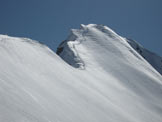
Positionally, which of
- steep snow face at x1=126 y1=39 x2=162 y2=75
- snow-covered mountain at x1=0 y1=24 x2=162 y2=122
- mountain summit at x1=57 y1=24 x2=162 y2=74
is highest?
steep snow face at x1=126 y1=39 x2=162 y2=75

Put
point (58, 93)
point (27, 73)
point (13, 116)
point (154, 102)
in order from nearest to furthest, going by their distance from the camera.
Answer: point (13, 116), point (58, 93), point (27, 73), point (154, 102)

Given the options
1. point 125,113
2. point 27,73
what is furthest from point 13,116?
point 125,113

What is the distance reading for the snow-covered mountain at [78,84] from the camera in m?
5.88

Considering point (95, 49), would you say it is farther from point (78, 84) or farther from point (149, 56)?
point (149, 56)

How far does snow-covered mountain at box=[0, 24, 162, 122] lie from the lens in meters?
5.88

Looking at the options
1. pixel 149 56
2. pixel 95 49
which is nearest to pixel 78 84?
pixel 95 49

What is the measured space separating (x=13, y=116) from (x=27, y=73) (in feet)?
13.7

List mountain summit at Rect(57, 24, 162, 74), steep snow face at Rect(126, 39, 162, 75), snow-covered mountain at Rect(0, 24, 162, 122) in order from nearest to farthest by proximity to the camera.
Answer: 1. snow-covered mountain at Rect(0, 24, 162, 122)
2. mountain summit at Rect(57, 24, 162, 74)
3. steep snow face at Rect(126, 39, 162, 75)

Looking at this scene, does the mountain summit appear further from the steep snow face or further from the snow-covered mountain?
the steep snow face

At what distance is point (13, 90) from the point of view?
5992mm

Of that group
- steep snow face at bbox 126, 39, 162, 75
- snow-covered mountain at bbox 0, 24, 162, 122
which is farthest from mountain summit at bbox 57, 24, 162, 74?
steep snow face at bbox 126, 39, 162, 75

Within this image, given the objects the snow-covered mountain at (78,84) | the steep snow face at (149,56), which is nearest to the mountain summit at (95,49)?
the snow-covered mountain at (78,84)

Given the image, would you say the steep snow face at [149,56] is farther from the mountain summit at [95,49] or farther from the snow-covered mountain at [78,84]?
the snow-covered mountain at [78,84]

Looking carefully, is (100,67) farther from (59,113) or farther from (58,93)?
(59,113)
